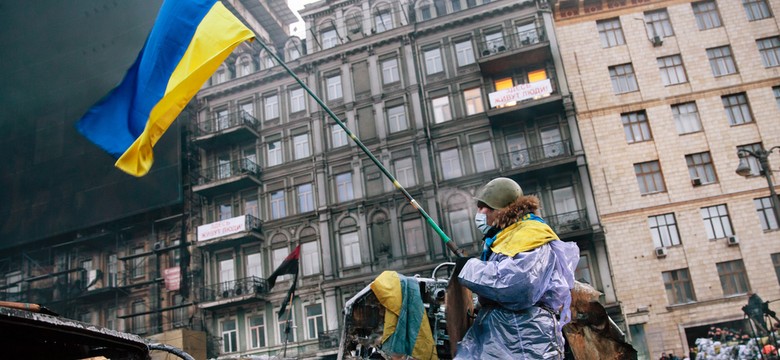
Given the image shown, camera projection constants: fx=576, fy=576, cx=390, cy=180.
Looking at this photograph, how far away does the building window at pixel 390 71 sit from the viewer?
90.7 feet

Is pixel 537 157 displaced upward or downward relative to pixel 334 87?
downward

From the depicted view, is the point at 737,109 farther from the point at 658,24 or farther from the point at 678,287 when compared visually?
the point at 678,287

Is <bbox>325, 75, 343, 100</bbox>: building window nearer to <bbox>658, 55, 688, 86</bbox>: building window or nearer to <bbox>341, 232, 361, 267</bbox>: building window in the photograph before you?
<bbox>341, 232, 361, 267</bbox>: building window

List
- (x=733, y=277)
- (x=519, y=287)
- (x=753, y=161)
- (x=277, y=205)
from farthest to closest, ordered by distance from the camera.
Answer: (x=277, y=205) → (x=753, y=161) → (x=733, y=277) → (x=519, y=287)

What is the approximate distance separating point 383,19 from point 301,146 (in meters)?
7.61

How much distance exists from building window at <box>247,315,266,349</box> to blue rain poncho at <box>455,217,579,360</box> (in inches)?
951

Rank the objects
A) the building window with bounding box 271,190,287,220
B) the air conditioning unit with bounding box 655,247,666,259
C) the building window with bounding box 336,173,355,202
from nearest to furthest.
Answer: the air conditioning unit with bounding box 655,247,666,259 → the building window with bounding box 336,173,355,202 → the building window with bounding box 271,190,287,220

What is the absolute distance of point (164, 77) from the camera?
923 centimetres

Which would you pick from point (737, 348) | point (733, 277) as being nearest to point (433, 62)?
point (733, 277)

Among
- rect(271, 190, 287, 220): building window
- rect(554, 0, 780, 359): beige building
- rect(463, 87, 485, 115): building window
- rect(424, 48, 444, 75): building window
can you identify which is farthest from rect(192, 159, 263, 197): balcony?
rect(554, 0, 780, 359): beige building

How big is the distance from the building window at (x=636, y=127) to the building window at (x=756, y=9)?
643cm

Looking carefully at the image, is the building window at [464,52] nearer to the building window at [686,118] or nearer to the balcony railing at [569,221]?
the balcony railing at [569,221]

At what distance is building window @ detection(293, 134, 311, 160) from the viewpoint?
92.7 ft

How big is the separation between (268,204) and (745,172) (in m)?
20.1
